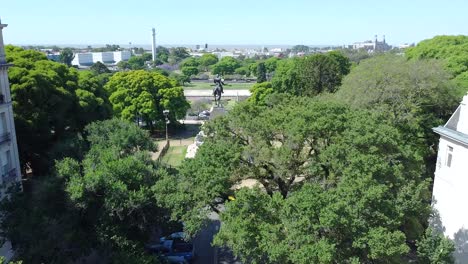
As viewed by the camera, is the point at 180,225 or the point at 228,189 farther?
the point at 180,225

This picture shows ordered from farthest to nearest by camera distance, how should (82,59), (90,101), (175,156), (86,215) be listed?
(82,59) < (175,156) < (90,101) < (86,215)

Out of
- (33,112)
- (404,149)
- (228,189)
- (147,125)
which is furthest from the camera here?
(147,125)

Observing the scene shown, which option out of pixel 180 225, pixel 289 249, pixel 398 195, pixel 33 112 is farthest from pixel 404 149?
pixel 33 112

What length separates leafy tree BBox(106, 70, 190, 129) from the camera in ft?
136

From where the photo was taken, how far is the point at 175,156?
3566 centimetres

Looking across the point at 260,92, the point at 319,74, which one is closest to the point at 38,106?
the point at 260,92

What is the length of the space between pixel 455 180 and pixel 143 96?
32.4 m

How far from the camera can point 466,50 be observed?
115 ft

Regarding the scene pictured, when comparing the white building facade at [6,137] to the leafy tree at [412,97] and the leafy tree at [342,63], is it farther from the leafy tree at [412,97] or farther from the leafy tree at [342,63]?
the leafy tree at [342,63]

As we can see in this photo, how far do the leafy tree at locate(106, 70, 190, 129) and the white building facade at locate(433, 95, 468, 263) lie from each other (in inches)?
1204

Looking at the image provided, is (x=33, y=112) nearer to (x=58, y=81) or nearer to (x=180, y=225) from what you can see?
(x=58, y=81)

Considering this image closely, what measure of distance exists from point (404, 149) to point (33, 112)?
800 inches

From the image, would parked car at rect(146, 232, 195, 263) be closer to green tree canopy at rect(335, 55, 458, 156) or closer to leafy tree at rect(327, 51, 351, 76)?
green tree canopy at rect(335, 55, 458, 156)

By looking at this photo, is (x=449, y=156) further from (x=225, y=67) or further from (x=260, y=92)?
(x=225, y=67)
